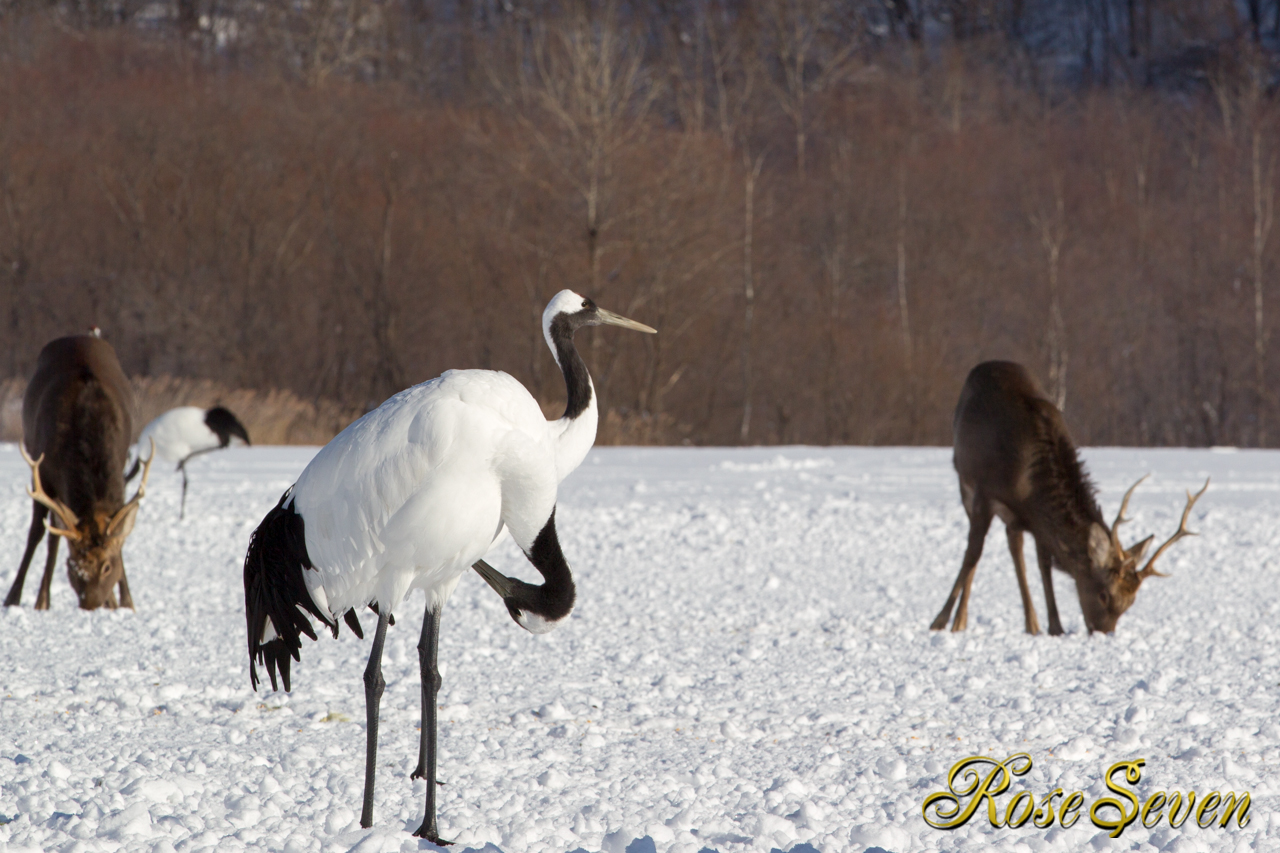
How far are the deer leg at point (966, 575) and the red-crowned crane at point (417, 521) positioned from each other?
4190 mm

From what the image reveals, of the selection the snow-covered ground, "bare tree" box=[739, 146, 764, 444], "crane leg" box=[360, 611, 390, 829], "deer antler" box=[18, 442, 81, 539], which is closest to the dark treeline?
"bare tree" box=[739, 146, 764, 444]

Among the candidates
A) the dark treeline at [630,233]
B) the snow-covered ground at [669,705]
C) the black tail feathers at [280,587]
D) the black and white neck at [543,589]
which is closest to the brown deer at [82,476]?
the snow-covered ground at [669,705]

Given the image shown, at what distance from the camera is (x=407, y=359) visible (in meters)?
29.4

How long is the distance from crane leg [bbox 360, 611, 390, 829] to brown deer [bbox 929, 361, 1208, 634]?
4610 millimetres

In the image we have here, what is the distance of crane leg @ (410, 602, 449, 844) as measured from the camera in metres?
3.92

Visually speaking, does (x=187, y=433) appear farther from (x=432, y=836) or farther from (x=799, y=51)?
(x=799, y=51)

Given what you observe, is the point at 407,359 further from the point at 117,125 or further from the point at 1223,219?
the point at 1223,219

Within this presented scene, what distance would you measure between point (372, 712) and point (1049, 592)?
5.04 meters

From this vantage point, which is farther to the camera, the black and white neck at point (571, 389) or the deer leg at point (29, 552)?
the deer leg at point (29, 552)

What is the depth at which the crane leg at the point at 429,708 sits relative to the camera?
392 centimetres

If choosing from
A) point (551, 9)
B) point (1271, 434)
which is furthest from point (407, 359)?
point (1271, 434)

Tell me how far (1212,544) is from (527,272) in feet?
63.7

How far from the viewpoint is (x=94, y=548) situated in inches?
307

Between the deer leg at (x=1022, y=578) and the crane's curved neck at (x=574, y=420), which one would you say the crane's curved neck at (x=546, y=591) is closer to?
the crane's curved neck at (x=574, y=420)
